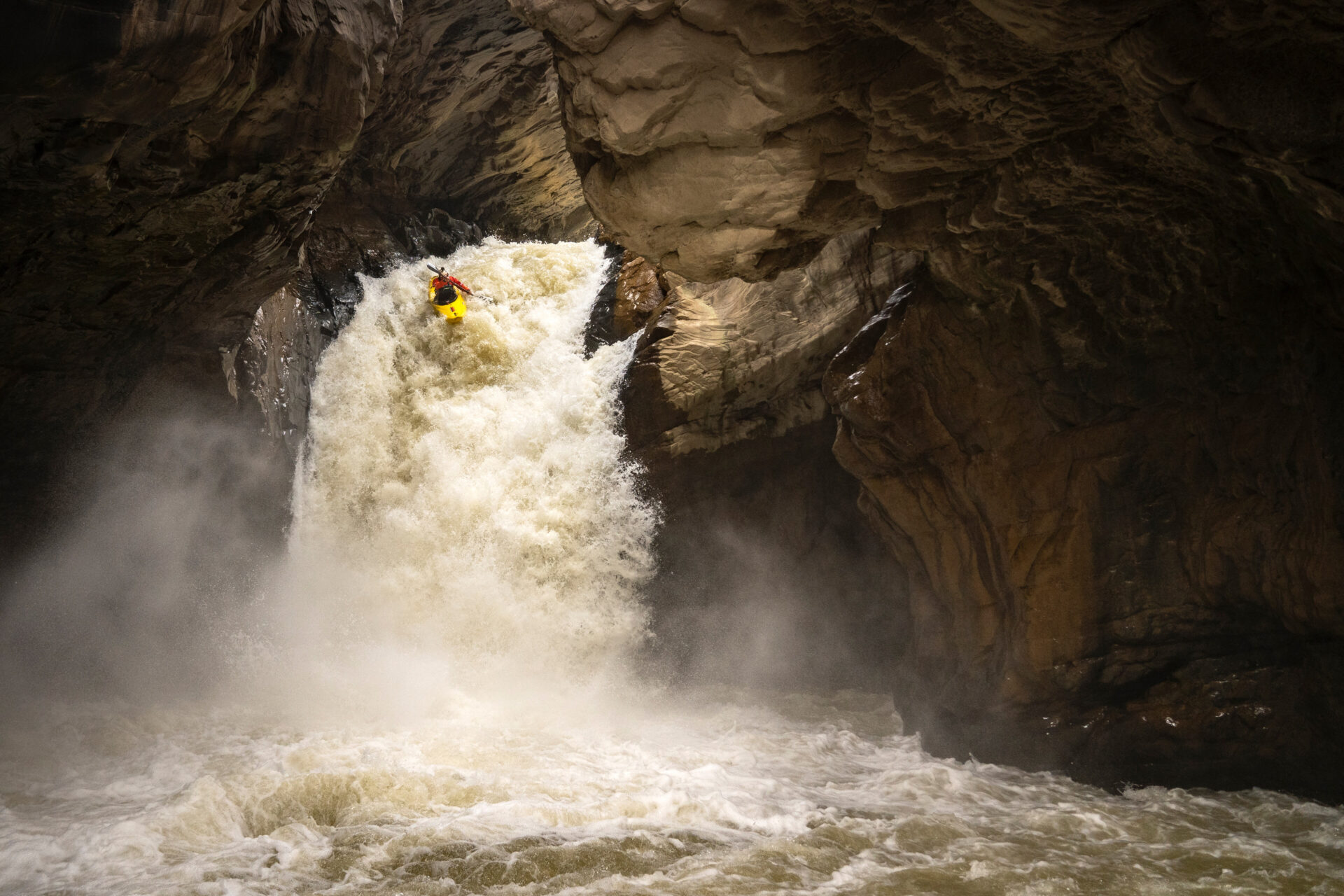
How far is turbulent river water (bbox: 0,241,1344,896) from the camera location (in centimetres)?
460

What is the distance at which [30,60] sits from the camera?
428cm

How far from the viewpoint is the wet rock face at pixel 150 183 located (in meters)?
4.58

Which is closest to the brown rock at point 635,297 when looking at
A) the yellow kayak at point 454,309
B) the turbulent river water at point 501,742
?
the turbulent river water at point 501,742

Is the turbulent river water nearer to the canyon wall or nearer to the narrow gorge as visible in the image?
the narrow gorge

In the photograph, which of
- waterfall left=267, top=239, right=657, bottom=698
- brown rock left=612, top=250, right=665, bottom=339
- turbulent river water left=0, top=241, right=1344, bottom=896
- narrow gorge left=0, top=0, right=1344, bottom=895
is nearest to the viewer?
narrow gorge left=0, top=0, right=1344, bottom=895

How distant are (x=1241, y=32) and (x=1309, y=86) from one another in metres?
0.33

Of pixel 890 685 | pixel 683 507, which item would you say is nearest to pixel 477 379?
pixel 683 507

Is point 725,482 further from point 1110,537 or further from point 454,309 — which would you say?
point 454,309

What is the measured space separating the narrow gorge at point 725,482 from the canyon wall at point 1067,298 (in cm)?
3

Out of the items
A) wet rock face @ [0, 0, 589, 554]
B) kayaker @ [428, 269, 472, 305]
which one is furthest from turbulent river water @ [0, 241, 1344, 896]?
wet rock face @ [0, 0, 589, 554]

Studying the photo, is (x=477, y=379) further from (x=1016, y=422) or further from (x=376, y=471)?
(x=1016, y=422)

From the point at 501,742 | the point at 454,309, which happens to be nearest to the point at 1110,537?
the point at 501,742

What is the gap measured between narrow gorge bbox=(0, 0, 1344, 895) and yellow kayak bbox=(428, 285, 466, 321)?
5.06ft

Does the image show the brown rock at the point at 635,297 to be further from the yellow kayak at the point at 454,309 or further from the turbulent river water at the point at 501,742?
the yellow kayak at the point at 454,309
